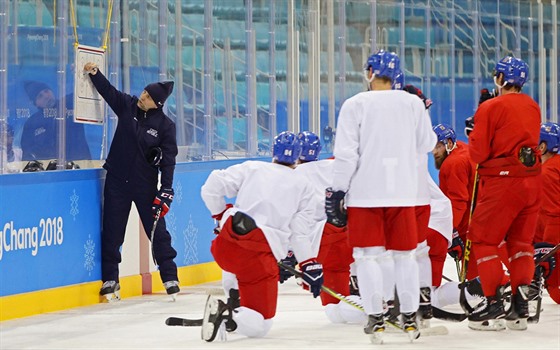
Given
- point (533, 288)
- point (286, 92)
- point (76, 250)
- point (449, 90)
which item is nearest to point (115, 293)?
point (76, 250)

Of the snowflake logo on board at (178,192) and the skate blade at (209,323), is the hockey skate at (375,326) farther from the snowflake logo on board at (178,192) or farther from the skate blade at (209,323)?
the snowflake logo on board at (178,192)

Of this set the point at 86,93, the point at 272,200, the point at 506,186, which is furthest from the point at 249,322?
the point at 86,93

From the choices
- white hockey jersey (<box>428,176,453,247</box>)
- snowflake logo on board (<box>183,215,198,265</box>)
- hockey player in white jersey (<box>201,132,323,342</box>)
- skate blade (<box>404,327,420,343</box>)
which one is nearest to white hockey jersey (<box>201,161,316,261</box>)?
hockey player in white jersey (<box>201,132,323,342</box>)

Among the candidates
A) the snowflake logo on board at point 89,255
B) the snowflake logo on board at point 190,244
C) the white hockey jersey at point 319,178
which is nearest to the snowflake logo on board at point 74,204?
the snowflake logo on board at point 89,255

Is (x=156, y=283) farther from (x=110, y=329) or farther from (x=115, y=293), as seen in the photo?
(x=110, y=329)

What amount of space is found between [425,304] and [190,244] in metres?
3.25

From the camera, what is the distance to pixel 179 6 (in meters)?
10.1

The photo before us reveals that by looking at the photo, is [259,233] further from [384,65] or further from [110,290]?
[110,290]

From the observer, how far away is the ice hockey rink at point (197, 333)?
6.28m

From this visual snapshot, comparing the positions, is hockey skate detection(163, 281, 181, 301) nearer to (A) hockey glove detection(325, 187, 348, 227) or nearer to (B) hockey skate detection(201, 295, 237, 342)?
(B) hockey skate detection(201, 295, 237, 342)

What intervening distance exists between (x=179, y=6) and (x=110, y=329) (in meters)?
3.79

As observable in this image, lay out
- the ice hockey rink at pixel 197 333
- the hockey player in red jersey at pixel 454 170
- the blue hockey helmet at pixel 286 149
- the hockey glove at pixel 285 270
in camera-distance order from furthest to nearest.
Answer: the hockey glove at pixel 285 270 < the hockey player in red jersey at pixel 454 170 < the blue hockey helmet at pixel 286 149 < the ice hockey rink at pixel 197 333

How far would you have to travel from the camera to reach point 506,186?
6.78 metres

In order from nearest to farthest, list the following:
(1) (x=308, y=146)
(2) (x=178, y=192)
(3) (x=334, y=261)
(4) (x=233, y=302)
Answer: (4) (x=233, y=302) < (3) (x=334, y=261) < (1) (x=308, y=146) < (2) (x=178, y=192)
